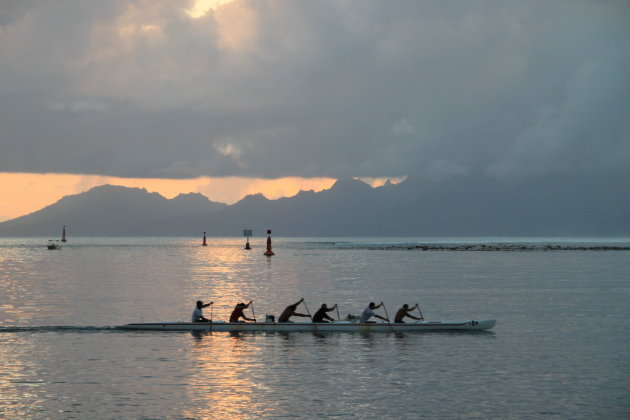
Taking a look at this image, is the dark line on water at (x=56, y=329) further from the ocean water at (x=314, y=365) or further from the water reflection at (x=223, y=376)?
the water reflection at (x=223, y=376)

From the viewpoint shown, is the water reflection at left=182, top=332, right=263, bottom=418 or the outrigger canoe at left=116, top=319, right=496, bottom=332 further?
the outrigger canoe at left=116, top=319, right=496, bottom=332

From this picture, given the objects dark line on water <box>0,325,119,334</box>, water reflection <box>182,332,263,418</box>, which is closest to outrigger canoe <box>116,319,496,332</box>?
water reflection <box>182,332,263,418</box>

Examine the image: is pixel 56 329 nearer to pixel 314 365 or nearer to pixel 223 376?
pixel 223 376

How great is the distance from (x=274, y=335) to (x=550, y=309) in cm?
2244

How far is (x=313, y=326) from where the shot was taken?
41.8 metres

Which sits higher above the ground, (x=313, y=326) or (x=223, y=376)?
(x=313, y=326)

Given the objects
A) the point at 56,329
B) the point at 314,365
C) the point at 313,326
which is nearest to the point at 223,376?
the point at 314,365

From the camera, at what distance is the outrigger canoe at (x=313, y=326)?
136 feet

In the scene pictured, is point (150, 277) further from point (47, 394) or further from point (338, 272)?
point (47, 394)

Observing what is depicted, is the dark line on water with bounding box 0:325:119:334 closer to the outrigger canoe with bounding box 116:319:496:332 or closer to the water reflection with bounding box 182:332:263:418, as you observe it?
the outrigger canoe with bounding box 116:319:496:332

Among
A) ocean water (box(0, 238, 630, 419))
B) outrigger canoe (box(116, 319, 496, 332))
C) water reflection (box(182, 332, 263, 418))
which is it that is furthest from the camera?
outrigger canoe (box(116, 319, 496, 332))

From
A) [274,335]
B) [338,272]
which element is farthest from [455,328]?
[338,272]

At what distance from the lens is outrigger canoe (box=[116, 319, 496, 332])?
41.6 meters

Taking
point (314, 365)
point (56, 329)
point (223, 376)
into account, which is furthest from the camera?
point (56, 329)
